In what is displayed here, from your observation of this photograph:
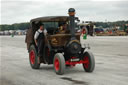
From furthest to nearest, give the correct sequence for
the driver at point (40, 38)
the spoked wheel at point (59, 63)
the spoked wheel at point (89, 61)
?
the driver at point (40, 38), the spoked wheel at point (89, 61), the spoked wheel at point (59, 63)

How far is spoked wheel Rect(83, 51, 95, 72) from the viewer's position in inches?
369

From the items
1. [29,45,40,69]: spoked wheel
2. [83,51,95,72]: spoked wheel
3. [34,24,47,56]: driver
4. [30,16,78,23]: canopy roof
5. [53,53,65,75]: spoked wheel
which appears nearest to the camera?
[53,53,65,75]: spoked wheel

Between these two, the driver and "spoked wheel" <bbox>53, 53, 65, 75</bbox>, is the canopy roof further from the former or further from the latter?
"spoked wheel" <bbox>53, 53, 65, 75</bbox>

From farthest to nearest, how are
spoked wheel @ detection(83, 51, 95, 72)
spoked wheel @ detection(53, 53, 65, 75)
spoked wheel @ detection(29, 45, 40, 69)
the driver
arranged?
spoked wheel @ detection(29, 45, 40, 69) < the driver < spoked wheel @ detection(83, 51, 95, 72) < spoked wheel @ detection(53, 53, 65, 75)

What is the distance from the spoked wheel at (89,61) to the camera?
938 centimetres

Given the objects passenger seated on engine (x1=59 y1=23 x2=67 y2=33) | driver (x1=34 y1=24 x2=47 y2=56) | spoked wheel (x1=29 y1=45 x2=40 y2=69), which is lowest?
spoked wheel (x1=29 y1=45 x2=40 y2=69)

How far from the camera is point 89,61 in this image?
9.46m

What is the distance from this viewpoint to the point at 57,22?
10.7 meters

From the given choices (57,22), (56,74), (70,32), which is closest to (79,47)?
(70,32)

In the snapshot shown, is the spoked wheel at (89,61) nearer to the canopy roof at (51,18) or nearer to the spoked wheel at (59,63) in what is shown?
the spoked wheel at (59,63)

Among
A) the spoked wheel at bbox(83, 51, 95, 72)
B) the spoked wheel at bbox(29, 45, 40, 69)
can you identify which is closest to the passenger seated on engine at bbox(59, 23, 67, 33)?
the spoked wheel at bbox(83, 51, 95, 72)

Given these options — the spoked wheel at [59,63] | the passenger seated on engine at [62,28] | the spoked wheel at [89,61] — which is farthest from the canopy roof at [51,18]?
the spoked wheel at [89,61]

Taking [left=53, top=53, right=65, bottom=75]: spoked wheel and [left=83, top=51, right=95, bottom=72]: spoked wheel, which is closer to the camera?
[left=53, top=53, right=65, bottom=75]: spoked wheel

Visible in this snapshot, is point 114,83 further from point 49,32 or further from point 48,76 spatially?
point 49,32
